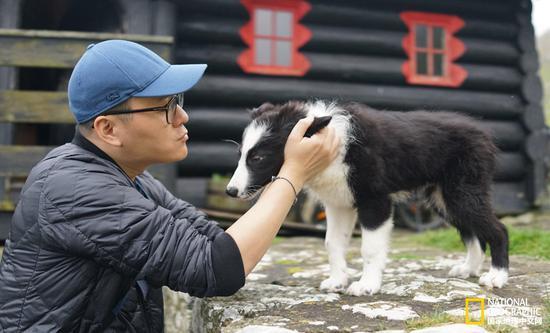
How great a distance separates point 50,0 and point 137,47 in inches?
316

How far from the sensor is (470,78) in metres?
8.39

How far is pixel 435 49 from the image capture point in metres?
8.47

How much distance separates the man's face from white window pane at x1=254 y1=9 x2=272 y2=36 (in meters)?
5.87

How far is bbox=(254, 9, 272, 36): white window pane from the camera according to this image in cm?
771

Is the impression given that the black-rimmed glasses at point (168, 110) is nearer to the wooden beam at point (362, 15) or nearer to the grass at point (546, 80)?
the wooden beam at point (362, 15)

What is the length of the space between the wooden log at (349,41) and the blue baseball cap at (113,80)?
5.44 metres

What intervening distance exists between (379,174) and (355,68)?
520 centimetres

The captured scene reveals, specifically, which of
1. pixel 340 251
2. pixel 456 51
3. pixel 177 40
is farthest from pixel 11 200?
pixel 456 51

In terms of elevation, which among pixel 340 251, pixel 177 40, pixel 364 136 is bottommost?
pixel 340 251

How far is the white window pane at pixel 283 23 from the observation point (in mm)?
7742

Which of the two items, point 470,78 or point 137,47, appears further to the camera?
point 470,78

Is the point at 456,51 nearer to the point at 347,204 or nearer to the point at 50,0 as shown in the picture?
the point at 347,204

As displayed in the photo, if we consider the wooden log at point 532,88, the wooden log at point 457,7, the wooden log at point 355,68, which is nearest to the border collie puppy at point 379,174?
the wooden log at point 355,68

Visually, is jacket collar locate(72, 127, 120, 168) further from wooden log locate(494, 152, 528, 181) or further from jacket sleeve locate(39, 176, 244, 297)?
wooden log locate(494, 152, 528, 181)
